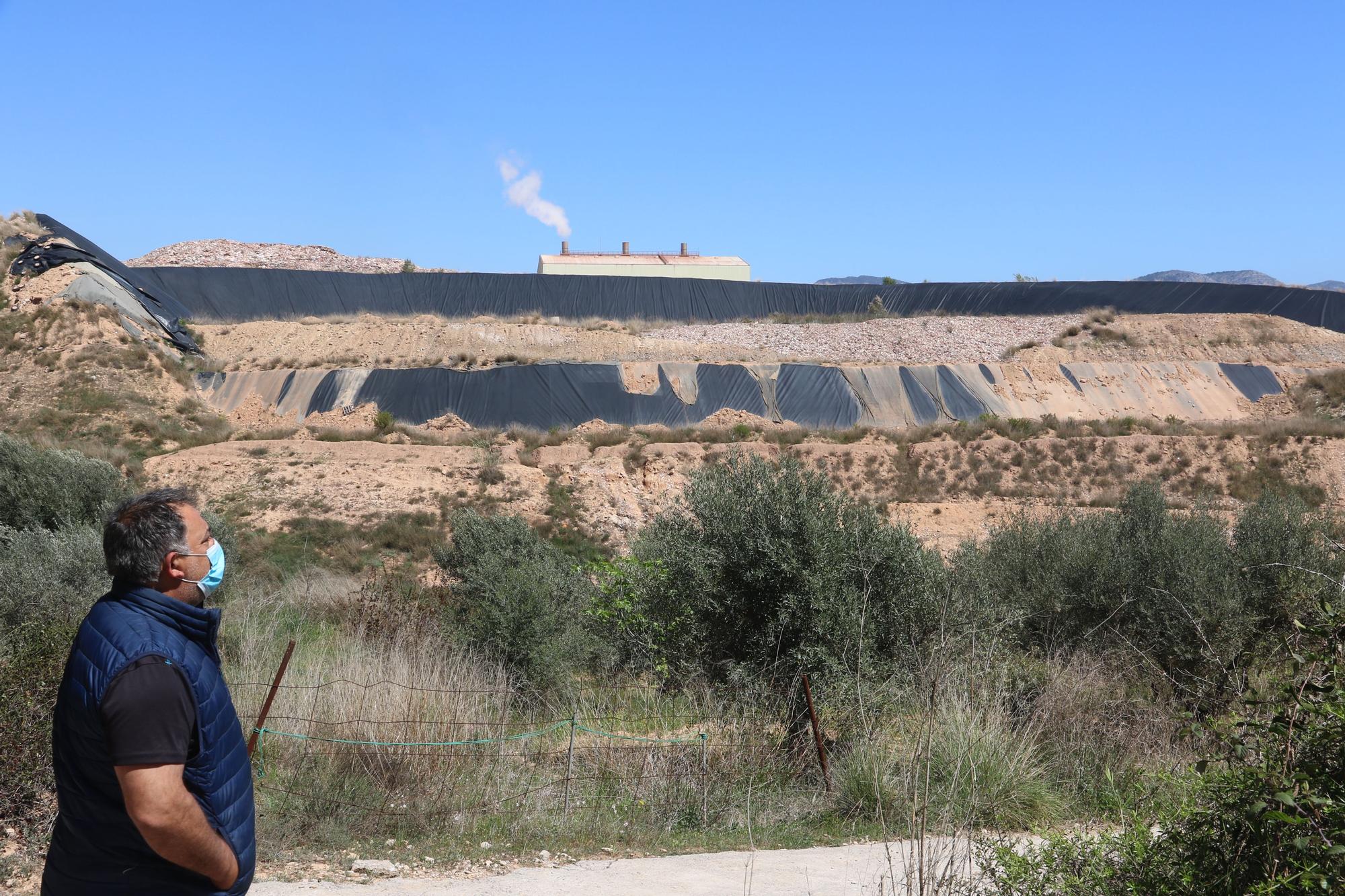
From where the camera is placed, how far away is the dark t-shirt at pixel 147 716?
8.36 feet

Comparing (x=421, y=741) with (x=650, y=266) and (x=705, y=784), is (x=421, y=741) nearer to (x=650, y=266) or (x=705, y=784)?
(x=705, y=784)

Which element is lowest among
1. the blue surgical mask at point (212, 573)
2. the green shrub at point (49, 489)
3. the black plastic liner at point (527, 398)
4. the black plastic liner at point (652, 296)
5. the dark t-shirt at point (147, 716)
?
the green shrub at point (49, 489)

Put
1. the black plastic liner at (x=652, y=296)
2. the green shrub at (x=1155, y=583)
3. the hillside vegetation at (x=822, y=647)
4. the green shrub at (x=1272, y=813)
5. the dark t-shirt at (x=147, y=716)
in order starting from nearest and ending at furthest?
the green shrub at (x=1272, y=813) → the dark t-shirt at (x=147, y=716) → the hillside vegetation at (x=822, y=647) → the green shrub at (x=1155, y=583) → the black plastic liner at (x=652, y=296)

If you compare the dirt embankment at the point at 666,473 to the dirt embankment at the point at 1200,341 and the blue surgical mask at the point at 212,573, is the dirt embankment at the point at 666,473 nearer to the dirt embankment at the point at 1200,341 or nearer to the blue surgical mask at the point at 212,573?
the dirt embankment at the point at 1200,341

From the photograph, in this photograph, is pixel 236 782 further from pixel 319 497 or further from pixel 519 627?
pixel 319 497

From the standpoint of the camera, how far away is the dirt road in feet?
17.5

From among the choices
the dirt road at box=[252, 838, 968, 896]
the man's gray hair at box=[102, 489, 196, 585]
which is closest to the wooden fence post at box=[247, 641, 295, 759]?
the dirt road at box=[252, 838, 968, 896]

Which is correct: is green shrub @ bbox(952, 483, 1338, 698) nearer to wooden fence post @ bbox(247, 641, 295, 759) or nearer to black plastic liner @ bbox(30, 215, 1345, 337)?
wooden fence post @ bbox(247, 641, 295, 759)

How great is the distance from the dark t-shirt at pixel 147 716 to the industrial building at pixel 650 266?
53.4 meters

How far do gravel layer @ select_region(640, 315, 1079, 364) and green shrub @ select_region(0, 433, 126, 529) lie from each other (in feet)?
93.6

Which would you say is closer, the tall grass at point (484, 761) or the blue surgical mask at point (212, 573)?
the blue surgical mask at point (212, 573)

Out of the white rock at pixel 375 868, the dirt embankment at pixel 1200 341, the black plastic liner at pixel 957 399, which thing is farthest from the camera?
the dirt embankment at pixel 1200 341

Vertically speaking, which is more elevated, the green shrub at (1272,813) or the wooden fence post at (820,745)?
the green shrub at (1272,813)

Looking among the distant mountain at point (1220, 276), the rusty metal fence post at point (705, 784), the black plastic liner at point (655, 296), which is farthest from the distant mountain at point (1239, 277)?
the rusty metal fence post at point (705, 784)
